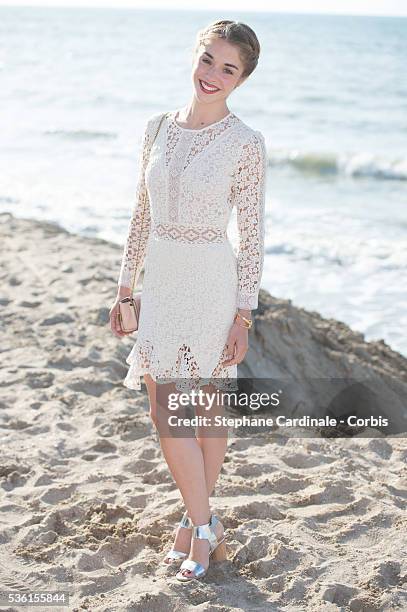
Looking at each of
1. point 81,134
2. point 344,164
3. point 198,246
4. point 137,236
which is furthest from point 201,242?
point 81,134

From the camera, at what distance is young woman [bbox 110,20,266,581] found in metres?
2.82

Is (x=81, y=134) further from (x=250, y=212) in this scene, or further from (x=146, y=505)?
(x=250, y=212)

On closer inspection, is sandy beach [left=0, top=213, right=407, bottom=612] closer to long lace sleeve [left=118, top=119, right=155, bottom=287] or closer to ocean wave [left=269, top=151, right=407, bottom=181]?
long lace sleeve [left=118, top=119, right=155, bottom=287]

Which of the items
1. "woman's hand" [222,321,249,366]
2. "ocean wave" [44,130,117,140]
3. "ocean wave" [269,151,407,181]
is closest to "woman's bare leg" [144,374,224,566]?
"woman's hand" [222,321,249,366]

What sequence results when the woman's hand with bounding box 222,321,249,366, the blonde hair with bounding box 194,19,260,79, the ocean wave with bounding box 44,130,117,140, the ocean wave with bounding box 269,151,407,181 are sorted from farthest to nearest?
the ocean wave with bounding box 44,130,117,140 < the ocean wave with bounding box 269,151,407,181 < the woman's hand with bounding box 222,321,249,366 < the blonde hair with bounding box 194,19,260,79

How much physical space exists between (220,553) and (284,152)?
1452 centimetres

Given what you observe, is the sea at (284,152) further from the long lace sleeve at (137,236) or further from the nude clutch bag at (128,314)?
the nude clutch bag at (128,314)

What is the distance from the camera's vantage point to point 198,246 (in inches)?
113

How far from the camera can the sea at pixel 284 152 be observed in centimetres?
876

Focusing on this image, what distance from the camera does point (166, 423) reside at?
2969mm

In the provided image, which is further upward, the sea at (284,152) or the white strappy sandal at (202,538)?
the sea at (284,152)

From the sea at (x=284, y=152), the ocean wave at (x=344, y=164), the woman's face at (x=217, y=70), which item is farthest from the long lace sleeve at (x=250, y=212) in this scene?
the ocean wave at (x=344, y=164)

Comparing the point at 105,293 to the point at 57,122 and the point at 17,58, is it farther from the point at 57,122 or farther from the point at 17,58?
the point at 17,58

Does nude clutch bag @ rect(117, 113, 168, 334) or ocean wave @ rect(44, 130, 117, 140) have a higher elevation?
ocean wave @ rect(44, 130, 117, 140)
